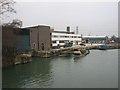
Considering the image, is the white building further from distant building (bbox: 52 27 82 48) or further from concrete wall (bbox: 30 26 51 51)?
concrete wall (bbox: 30 26 51 51)

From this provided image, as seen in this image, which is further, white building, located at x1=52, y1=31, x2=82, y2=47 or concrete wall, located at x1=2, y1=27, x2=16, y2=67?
white building, located at x1=52, y1=31, x2=82, y2=47

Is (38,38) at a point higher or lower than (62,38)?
lower

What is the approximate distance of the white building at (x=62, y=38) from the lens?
51.5 meters

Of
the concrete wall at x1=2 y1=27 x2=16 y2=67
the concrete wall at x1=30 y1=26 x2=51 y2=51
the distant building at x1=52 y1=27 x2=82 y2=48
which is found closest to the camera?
the concrete wall at x1=2 y1=27 x2=16 y2=67

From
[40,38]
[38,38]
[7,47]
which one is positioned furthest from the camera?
[40,38]

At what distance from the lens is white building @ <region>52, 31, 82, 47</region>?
51550 millimetres

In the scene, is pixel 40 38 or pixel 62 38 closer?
pixel 40 38

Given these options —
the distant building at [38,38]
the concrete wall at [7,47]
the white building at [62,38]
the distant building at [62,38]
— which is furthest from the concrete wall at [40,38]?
the concrete wall at [7,47]

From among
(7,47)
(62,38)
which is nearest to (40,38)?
(62,38)

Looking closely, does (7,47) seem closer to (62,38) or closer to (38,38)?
(38,38)

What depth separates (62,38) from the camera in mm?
56344

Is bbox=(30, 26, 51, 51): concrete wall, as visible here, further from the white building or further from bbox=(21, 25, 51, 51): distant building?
the white building

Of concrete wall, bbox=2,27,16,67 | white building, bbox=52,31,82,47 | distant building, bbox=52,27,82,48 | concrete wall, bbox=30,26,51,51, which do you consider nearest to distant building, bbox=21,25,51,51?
concrete wall, bbox=30,26,51,51

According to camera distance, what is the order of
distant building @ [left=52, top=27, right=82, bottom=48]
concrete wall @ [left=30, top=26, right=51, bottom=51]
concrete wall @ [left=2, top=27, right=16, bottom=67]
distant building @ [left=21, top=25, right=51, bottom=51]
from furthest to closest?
distant building @ [left=52, top=27, right=82, bottom=48] < concrete wall @ [left=30, top=26, right=51, bottom=51] < distant building @ [left=21, top=25, right=51, bottom=51] < concrete wall @ [left=2, top=27, right=16, bottom=67]
